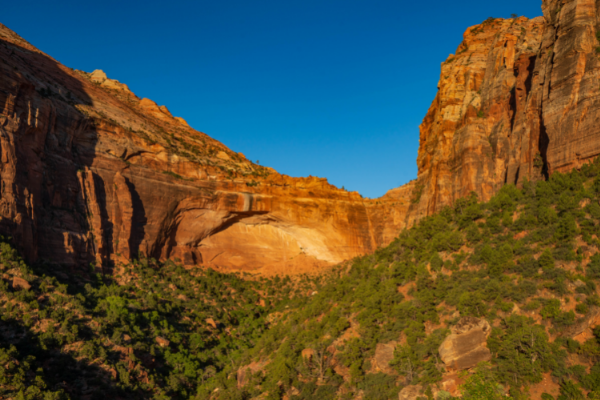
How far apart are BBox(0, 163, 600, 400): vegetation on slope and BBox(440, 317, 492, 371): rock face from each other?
0.57 meters

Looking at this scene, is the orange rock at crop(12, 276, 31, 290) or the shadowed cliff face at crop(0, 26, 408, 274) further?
the shadowed cliff face at crop(0, 26, 408, 274)

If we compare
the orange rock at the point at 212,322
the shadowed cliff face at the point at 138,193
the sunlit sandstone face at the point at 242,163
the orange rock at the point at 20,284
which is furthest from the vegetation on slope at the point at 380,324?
the shadowed cliff face at the point at 138,193

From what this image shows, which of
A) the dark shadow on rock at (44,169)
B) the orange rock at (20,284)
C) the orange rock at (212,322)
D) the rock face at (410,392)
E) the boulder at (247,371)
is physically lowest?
the boulder at (247,371)

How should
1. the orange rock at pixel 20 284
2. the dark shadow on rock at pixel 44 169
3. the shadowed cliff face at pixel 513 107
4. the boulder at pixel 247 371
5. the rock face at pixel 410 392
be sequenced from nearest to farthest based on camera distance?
the rock face at pixel 410 392, the shadowed cliff face at pixel 513 107, the orange rock at pixel 20 284, the boulder at pixel 247 371, the dark shadow on rock at pixel 44 169

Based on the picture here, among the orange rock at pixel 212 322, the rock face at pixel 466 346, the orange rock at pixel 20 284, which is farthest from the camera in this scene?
the orange rock at pixel 212 322

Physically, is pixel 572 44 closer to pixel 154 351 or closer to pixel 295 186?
pixel 295 186

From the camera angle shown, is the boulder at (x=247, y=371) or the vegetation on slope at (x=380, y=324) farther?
the boulder at (x=247, y=371)

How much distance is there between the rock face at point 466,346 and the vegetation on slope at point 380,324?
1.87 ft

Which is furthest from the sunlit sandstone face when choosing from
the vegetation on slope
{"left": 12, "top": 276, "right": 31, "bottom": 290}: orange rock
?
{"left": 12, "top": 276, "right": 31, "bottom": 290}: orange rock

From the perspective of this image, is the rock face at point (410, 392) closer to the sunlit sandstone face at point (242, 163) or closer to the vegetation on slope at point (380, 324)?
the vegetation on slope at point (380, 324)

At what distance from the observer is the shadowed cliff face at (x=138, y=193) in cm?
3469

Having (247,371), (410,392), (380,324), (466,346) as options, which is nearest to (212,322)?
(247,371)

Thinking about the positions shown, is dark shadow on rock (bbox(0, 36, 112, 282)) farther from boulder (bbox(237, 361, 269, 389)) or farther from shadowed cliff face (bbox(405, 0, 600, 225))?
shadowed cliff face (bbox(405, 0, 600, 225))

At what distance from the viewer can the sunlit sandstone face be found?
30422 millimetres
